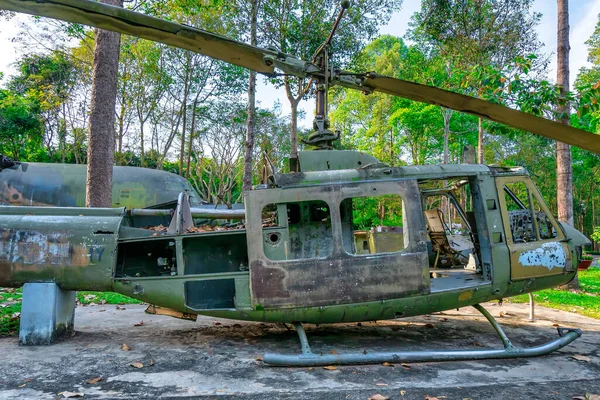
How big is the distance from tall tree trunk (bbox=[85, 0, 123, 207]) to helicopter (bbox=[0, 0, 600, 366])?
2606 mm

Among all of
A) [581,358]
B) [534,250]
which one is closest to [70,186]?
[534,250]

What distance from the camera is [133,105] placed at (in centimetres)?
2655

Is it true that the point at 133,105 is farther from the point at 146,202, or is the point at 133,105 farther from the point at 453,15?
the point at 453,15

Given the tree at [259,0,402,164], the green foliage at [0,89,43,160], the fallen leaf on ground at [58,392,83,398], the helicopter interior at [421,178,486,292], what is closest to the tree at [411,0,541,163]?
the tree at [259,0,402,164]

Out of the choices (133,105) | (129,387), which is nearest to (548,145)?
(133,105)

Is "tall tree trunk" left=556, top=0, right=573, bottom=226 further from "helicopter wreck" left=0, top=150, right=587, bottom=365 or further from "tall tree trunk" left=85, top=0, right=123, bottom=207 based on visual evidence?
"tall tree trunk" left=85, top=0, right=123, bottom=207

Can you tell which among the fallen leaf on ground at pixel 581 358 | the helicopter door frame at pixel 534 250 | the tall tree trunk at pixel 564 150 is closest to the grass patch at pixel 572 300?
the tall tree trunk at pixel 564 150

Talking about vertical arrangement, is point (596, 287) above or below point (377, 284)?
below

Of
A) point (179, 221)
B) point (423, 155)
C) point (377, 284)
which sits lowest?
point (377, 284)

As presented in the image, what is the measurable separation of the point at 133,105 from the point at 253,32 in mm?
16009

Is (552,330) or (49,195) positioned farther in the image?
(49,195)

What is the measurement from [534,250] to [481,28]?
52.7ft

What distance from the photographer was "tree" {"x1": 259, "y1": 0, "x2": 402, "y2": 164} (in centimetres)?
1723

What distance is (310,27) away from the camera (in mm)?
17281
